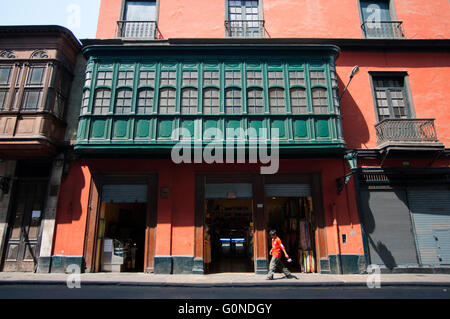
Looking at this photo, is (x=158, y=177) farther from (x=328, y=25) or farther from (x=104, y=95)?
(x=328, y=25)

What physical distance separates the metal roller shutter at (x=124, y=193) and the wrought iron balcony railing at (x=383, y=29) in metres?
13.1

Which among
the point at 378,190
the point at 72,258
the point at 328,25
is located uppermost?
the point at 328,25

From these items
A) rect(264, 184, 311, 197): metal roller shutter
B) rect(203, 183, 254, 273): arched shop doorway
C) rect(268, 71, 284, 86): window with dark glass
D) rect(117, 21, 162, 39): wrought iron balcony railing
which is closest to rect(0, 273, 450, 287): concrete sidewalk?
rect(203, 183, 254, 273): arched shop doorway

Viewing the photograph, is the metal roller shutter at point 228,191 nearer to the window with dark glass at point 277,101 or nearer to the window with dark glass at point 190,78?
the window with dark glass at point 277,101

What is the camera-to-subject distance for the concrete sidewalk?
867cm

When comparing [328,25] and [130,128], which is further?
[328,25]

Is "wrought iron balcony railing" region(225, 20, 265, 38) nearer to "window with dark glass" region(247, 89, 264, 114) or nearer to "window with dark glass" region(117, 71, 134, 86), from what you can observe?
"window with dark glass" region(247, 89, 264, 114)

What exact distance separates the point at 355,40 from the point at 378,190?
7.07m

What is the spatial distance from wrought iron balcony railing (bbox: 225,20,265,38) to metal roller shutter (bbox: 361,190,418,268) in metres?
8.98

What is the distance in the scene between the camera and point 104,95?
11281mm

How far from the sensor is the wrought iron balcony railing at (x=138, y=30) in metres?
13.2

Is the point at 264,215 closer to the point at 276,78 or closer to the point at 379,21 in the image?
the point at 276,78

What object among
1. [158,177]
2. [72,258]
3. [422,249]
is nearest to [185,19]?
[158,177]
